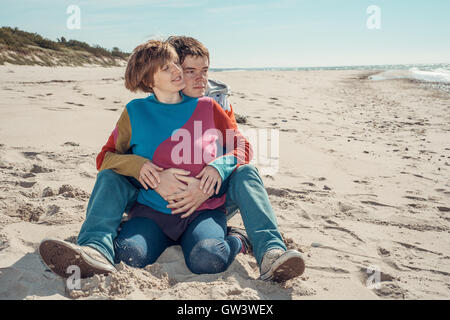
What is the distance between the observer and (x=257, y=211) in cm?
203

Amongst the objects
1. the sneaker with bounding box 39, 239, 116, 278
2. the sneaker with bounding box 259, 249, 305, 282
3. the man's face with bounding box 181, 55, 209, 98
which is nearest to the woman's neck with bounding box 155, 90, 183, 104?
the man's face with bounding box 181, 55, 209, 98

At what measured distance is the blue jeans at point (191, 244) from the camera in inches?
75.9

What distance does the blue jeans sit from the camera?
6.32ft

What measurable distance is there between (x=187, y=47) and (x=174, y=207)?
3.52 ft

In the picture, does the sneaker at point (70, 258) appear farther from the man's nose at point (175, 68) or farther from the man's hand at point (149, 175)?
the man's nose at point (175, 68)

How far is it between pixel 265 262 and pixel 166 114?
1054 millimetres

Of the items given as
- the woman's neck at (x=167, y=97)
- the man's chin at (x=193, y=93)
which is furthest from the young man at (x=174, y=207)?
the man's chin at (x=193, y=93)

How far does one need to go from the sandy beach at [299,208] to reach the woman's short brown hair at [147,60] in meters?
1.04

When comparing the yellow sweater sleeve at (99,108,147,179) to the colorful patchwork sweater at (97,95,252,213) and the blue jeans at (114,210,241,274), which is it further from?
the blue jeans at (114,210,241,274)

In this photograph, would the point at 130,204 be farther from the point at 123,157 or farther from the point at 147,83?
the point at 147,83

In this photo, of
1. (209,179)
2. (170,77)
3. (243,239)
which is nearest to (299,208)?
(243,239)

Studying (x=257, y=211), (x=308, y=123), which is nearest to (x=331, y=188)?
(x=257, y=211)

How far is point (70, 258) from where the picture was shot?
5.74 ft
